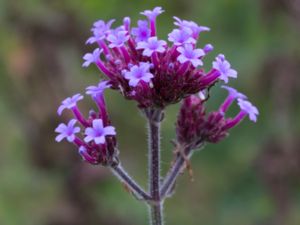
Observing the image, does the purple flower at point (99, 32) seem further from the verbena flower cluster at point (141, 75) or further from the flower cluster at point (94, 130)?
the flower cluster at point (94, 130)

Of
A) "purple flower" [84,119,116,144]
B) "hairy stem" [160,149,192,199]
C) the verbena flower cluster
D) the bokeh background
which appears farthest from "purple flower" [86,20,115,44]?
the bokeh background

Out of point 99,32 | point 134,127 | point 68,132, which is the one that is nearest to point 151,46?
point 99,32

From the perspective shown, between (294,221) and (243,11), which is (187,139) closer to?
(294,221)

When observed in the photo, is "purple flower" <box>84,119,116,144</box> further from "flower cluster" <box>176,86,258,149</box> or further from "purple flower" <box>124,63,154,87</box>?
"flower cluster" <box>176,86,258,149</box>

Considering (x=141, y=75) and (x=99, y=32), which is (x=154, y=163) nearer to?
(x=141, y=75)

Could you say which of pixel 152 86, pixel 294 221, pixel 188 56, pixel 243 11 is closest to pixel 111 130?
pixel 152 86
